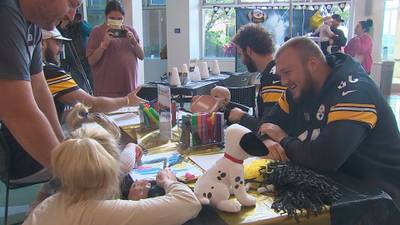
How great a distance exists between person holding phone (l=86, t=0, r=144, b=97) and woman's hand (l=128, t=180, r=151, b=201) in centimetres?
200

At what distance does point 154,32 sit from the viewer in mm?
8547

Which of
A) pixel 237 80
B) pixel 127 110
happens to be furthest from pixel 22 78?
pixel 237 80

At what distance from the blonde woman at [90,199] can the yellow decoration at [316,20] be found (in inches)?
273

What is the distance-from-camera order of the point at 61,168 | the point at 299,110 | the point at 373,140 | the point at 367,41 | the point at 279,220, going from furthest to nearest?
the point at 367,41 → the point at 299,110 → the point at 373,140 → the point at 279,220 → the point at 61,168

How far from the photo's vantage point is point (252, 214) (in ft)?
3.69

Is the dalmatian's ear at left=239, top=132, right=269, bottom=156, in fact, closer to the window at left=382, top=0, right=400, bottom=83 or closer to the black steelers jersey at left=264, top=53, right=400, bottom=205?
the black steelers jersey at left=264, top=53, right=400, bottom=205

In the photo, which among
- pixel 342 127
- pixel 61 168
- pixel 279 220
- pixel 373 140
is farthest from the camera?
pixel 373 140

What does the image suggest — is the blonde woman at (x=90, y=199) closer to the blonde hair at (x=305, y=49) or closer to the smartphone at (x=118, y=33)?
the blonde hair at (x=305, y=49)

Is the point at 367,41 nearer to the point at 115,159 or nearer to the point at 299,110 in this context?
the point at 299,110

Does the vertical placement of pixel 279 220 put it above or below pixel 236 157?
below

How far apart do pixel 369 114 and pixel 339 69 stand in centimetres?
25

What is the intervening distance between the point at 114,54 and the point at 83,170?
2.29 meters

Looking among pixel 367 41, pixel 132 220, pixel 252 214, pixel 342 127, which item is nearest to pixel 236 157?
pixel 252 214

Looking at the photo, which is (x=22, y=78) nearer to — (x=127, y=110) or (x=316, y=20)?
(x=127, y=110)
